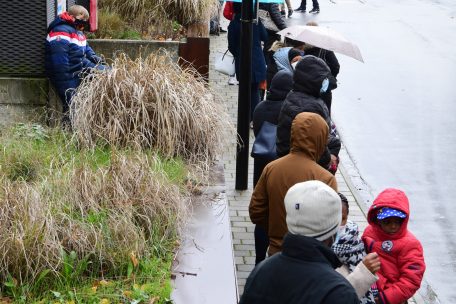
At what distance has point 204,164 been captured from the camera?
740 centimetres

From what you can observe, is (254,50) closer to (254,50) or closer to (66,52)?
(254,50)

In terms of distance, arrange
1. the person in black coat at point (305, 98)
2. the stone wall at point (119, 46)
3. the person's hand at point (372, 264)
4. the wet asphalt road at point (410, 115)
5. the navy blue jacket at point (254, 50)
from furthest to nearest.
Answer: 1. the stone wall at point (119, 46)
2. the navy blue jacket at point (254, 50)
3. the wet asphalt road at point (410, 115)
4. the person in black coat at point (305, 98)
5. the person's hand at point (372, 264)

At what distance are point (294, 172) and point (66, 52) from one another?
437 centimetres

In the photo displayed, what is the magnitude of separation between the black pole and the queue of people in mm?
454

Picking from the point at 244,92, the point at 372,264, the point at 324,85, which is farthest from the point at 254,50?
the point at 372,264

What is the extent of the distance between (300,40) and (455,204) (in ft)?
8.46

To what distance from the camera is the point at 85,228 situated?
17.5ft

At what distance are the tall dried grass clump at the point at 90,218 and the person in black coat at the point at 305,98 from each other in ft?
2.88

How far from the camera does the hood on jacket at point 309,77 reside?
21.1 feet

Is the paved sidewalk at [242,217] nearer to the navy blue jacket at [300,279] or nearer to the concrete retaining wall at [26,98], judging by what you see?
the concrete retaining wall at [26,98]

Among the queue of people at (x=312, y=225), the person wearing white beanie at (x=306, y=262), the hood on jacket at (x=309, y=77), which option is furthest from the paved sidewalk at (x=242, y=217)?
the person wearing white beanie at (x=306, y=262)

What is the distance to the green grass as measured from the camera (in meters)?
4.95

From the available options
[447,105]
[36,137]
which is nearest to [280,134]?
[36,137]

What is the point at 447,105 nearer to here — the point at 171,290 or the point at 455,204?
the point at 455,204
